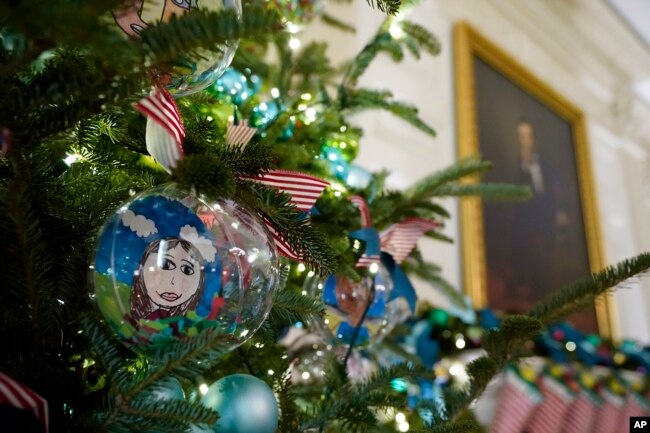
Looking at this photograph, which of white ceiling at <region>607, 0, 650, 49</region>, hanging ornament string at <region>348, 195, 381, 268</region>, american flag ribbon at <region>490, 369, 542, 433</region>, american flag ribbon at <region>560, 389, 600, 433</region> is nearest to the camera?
hanging ornament string at <region>348, 195, 381, 268</region>

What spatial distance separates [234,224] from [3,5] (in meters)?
0.18

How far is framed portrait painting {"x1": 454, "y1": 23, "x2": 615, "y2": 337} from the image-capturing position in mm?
1808

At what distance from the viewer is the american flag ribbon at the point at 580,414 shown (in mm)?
1377

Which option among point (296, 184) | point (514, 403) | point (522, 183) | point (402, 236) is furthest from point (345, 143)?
point (522, 183)

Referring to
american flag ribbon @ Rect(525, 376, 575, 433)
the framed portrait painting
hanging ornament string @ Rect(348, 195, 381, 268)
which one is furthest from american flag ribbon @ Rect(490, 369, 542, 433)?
hanging ornament string @ Rect(348, 195, 381, 268)

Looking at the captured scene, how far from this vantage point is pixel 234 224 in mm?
357

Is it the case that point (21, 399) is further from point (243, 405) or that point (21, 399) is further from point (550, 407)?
point (550, 407)

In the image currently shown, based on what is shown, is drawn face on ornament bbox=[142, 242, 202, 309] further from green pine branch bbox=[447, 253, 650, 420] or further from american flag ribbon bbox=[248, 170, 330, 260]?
green pine branch bbox=[447, 253, 650, 420]

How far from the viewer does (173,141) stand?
34 centimetres

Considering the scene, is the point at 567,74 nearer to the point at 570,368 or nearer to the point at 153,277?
the point at 570,368

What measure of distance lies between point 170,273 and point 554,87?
253cm

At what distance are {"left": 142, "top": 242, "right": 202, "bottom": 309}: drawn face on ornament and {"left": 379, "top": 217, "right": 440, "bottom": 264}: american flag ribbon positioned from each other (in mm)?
337

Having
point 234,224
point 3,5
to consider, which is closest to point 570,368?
point 234,224

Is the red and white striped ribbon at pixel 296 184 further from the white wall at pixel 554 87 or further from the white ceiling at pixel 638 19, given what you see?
the white ceiling at pixel 638 19
